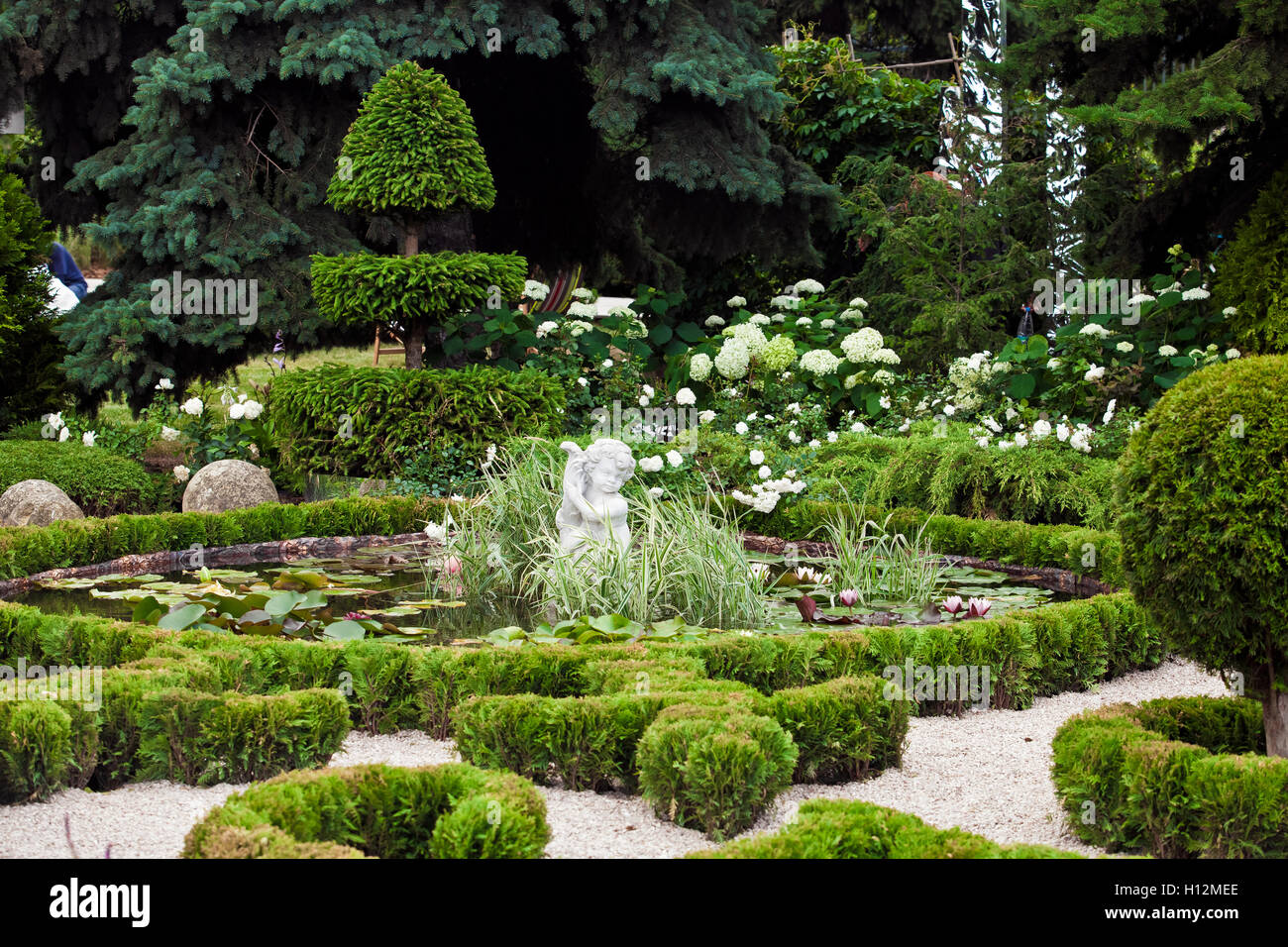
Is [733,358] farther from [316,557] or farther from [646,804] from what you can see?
[646,804]

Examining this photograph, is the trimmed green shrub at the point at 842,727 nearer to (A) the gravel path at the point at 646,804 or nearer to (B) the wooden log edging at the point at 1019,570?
(A) the gravel path at the point at 646,804

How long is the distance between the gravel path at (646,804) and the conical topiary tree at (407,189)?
19.7ft

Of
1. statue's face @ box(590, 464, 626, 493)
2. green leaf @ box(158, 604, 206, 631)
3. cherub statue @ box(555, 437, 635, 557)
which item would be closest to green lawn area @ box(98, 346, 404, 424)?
cherub statue @ box(555, 437, 635, 557)

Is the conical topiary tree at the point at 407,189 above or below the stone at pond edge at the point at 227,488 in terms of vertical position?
above

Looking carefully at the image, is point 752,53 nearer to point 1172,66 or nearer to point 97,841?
point 1172,66

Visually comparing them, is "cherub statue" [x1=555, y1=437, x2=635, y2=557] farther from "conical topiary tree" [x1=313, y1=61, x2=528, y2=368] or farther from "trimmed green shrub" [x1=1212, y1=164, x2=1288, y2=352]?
"trimmed green shrub" [x1=1212, y1=164, x2=1288, y2=352]

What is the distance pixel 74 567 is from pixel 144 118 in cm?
526

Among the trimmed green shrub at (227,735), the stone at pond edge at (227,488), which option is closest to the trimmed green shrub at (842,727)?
the trimmed green shrub at (227,735)

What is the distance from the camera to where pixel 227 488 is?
30.9ft

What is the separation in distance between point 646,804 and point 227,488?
666cm

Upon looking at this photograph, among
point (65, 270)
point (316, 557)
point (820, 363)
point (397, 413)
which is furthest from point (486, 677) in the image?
point (65, 270)

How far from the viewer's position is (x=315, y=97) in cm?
1172

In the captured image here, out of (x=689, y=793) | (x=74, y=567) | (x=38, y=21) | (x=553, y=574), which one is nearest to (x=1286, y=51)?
(x=553, y=574)

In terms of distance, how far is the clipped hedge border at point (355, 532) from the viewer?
694cm
